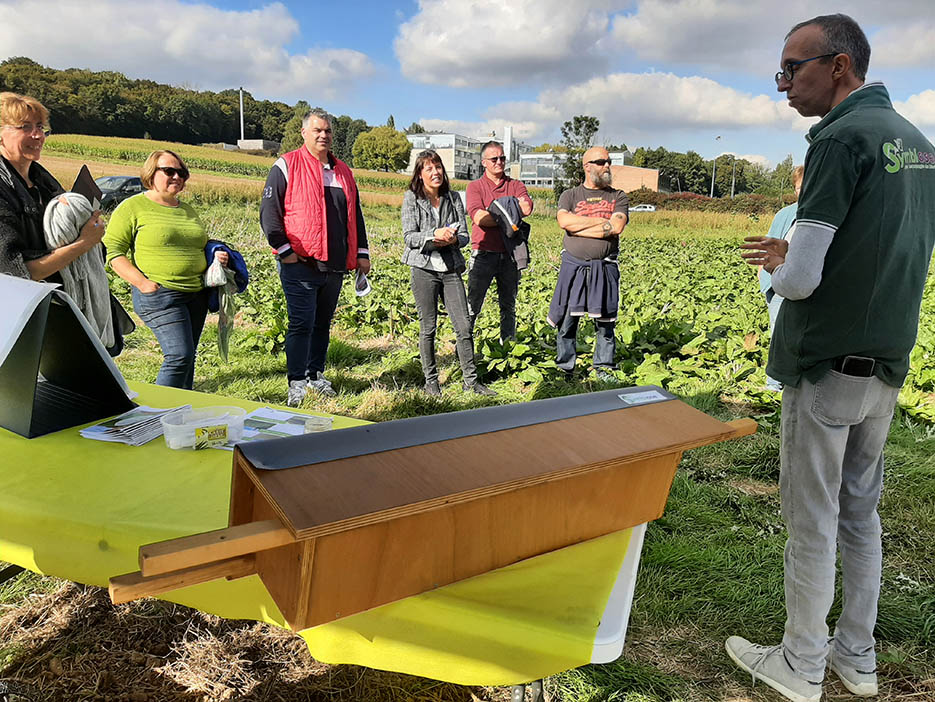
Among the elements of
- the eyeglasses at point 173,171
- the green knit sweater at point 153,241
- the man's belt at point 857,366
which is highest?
the eyeglasses at point 173,171

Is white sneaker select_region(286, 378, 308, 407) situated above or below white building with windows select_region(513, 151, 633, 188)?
below

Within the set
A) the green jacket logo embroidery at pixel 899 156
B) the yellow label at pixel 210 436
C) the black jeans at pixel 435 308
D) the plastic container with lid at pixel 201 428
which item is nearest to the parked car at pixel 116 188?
the black jeans at pixel 435 308

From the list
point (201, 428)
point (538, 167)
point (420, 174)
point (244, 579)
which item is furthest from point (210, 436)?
point (538, 167)

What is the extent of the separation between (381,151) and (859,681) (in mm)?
63168

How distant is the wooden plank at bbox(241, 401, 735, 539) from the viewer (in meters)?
0.95

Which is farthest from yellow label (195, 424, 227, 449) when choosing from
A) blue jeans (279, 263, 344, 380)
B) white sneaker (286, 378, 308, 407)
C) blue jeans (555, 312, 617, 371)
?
blue jeans (555, 312, 617, 371)

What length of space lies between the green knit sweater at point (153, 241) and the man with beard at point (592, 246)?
9.19 feet

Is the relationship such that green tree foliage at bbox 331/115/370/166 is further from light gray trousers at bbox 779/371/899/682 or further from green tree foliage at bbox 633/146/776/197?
light gray trousers at bbox 779/371/899/682

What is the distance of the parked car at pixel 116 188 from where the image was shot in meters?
14.3

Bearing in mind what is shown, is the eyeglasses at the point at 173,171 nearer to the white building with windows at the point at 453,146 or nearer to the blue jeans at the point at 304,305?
the blue jeans at the point at 304,305

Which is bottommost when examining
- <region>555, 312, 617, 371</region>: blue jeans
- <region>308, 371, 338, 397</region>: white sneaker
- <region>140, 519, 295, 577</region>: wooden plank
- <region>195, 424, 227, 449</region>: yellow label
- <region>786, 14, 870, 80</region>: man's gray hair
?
<region>308, 371, 338, 397</region>: white sneaker

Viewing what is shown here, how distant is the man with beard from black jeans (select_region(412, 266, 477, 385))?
912 millimetres

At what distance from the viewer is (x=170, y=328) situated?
3.58 metres

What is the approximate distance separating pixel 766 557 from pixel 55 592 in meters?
3.00
